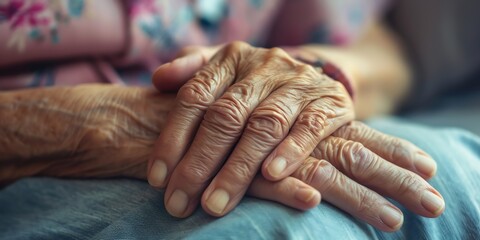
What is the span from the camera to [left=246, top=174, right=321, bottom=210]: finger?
24.1 inches

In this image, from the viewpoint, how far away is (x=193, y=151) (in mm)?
653

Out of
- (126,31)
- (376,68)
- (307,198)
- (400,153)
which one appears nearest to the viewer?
(307,198)

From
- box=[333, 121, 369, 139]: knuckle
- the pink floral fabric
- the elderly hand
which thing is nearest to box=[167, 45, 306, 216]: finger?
the elderly hand

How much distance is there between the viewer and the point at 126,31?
0.93 m

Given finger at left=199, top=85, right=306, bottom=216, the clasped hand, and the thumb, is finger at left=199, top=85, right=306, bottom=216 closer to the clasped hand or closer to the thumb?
the clasped hand

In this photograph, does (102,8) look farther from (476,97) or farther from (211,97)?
(476,97)

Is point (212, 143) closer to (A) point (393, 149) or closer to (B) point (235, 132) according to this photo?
(B) point (235, 132)

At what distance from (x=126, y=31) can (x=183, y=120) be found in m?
0.32

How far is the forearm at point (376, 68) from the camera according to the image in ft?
3.74

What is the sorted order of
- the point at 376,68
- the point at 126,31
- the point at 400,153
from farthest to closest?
the point at 376,68 < the point at 126,31 < the point at 400,153

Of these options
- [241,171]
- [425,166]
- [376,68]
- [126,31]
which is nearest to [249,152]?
[241,171]

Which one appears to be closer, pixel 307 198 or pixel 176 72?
pixel 307 198

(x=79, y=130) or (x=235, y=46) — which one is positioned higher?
(x=235, y=46)

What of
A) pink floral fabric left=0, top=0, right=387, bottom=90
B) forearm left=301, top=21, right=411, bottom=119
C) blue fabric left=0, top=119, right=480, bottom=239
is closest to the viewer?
blue fabric left=0, top=119, right=480, bottom=239
